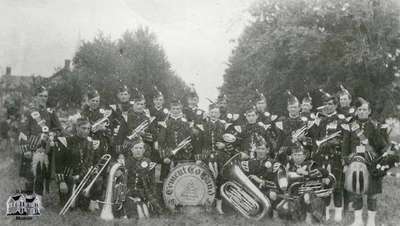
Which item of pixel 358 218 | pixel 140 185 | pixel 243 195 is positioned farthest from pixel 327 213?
pixel 140 185

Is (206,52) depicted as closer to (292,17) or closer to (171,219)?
(292,17)

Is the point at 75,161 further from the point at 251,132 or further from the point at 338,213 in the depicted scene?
the point at 338,213

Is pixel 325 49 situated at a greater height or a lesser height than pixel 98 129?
greater

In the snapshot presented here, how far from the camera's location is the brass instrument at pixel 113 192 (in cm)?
715

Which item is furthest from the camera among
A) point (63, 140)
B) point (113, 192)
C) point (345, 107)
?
point (345, 107)

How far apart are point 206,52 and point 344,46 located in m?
4.76

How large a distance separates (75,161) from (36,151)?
0.76 metres

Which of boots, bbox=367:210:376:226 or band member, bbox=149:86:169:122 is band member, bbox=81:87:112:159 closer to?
band member, bbox=149:86:169:122

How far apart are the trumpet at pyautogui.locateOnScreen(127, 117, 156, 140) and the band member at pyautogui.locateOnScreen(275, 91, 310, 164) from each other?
90.4 inches

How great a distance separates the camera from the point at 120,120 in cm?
843

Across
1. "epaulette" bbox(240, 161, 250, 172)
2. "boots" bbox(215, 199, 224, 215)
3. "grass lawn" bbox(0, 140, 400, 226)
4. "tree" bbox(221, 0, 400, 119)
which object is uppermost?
"tree" bbox(221, 0, 400, 119)

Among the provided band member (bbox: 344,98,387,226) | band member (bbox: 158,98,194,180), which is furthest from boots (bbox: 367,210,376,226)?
band member (bbox: 158,98,194,180)

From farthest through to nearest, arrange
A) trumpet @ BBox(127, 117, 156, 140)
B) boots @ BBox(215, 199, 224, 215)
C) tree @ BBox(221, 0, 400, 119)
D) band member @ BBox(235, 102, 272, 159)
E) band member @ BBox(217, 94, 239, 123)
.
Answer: tree @ BBox(221, 0, 400, 119)
band member @ BBox(217, 94, 239, 123)
trumpet @ BBox(127, 117, 156, 140)
band member @ BBox(235, 102, 272, 159)
boots @ BBox(215, 199, 224, 215)

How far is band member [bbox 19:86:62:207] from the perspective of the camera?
776cm
